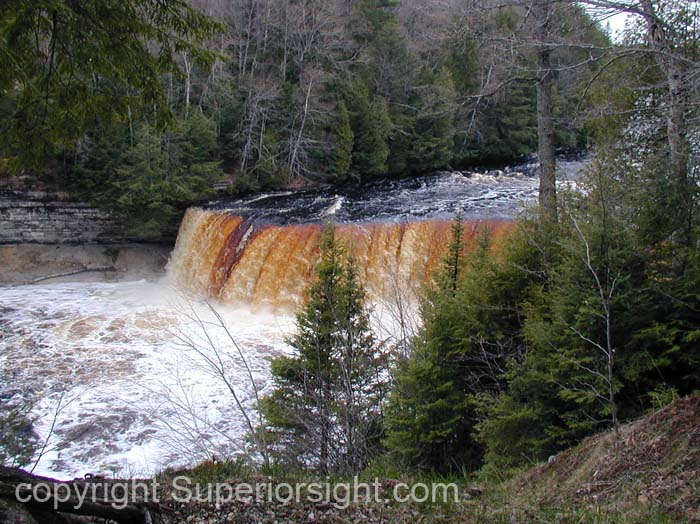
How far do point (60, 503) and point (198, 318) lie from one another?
615 centimetres

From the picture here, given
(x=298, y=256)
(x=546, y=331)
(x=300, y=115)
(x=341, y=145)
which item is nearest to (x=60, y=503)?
(x=546, y=331)

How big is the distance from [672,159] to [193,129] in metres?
18.1

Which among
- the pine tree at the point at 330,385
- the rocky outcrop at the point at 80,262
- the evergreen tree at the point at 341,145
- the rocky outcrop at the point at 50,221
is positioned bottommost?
the pine tree at the point at 330,385

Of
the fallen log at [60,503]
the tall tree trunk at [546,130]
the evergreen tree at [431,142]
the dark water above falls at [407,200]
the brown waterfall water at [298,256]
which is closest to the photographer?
the fallen log at [60,503]

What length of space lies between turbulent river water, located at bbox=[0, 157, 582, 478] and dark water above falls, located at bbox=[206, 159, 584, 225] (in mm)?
82

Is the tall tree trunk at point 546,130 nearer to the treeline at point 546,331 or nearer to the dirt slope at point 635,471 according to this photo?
the treeline at point 546,331

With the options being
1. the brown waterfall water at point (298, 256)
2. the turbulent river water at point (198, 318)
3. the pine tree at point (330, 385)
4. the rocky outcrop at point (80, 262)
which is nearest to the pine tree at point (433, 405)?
the pine tree at point (330, 385)

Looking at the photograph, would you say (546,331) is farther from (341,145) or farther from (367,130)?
(367,130)

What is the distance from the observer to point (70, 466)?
797cm

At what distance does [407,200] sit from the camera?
731 inches

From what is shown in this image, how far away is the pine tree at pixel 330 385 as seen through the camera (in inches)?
251

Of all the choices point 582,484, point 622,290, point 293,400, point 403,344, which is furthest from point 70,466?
point 622,290

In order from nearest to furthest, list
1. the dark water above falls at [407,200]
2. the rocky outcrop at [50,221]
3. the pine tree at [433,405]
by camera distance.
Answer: the pine tree at [433,405] → the dark water above falls at [407,200] → the rocky outcrop at [50,221]

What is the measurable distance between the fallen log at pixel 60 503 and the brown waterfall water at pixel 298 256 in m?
9.87
